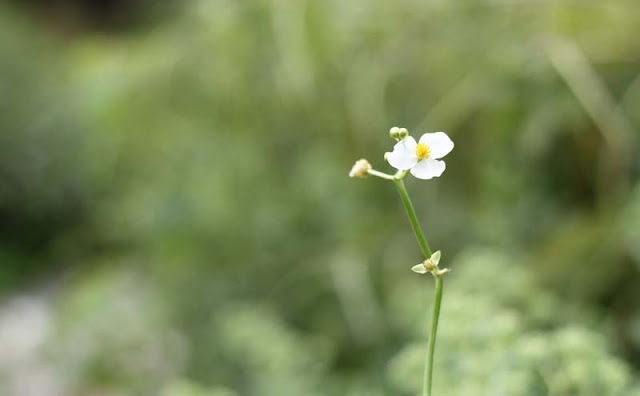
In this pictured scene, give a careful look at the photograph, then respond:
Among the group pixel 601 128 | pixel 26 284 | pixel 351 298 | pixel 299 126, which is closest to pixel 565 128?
pixel 601 128

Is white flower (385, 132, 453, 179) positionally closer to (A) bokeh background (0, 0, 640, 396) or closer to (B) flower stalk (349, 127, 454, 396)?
(B) flower stalk (349, 127, 454, 396)

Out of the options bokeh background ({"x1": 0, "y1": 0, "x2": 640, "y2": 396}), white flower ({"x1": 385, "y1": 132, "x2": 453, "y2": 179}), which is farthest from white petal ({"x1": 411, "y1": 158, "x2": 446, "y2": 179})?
bokeh background ({"x1": 0, "y1": 0, "x2": 640, "y2": 396})

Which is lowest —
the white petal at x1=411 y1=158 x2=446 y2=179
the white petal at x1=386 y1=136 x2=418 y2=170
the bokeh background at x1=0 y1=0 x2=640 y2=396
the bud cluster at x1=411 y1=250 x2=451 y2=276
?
the bud cluster at x1=411 y1=250 x2=451 y2=276

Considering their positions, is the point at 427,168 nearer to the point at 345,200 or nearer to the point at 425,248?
the point at 425,248

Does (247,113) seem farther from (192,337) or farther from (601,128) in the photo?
(601,128)

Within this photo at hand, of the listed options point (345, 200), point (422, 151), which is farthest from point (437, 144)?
point (345, 200)

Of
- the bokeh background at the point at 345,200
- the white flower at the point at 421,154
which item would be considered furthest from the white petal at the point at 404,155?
the bokeh background at the point at 345,200

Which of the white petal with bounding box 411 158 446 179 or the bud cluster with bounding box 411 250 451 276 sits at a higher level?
the white petal with bounding box 411 158 446 179

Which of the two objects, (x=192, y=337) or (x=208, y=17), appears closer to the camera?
(x=192, y=337)
